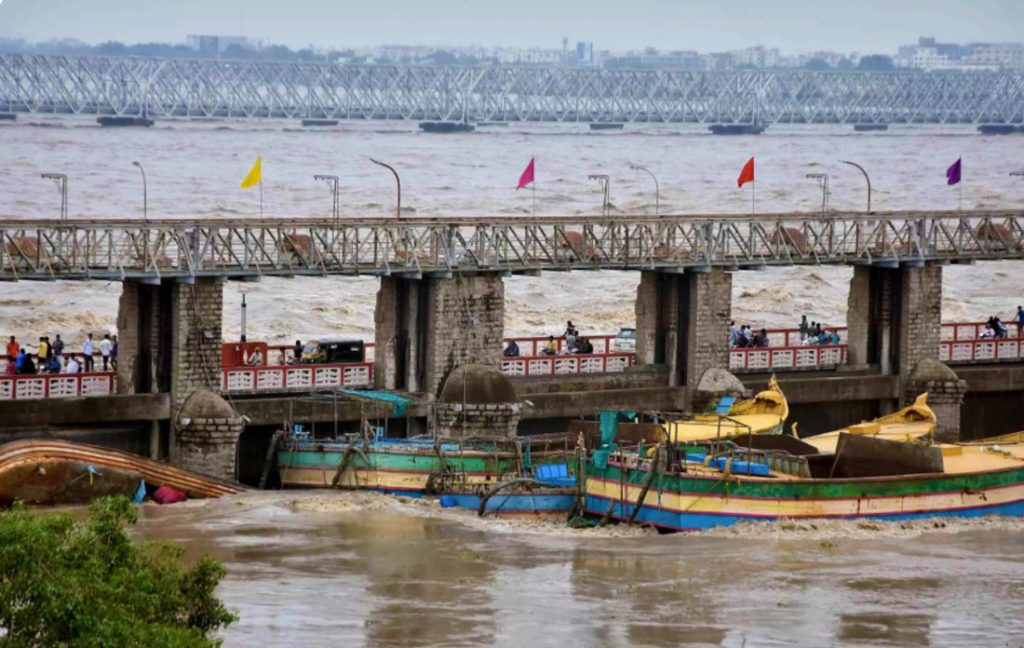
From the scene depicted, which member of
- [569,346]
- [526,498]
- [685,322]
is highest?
[685,322]

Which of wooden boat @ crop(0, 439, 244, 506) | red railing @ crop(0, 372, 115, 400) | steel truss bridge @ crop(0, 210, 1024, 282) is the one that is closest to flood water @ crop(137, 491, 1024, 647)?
wooden boat @ crop(0, 439, 244, 506)

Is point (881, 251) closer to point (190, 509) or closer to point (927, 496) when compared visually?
point (927, 496)

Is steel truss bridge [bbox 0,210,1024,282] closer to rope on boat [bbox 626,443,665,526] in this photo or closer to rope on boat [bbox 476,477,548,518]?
rope on boat [bbox 476,477,548,518]

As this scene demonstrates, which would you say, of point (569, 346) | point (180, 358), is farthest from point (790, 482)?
point (569, 346)

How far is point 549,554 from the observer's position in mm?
50656

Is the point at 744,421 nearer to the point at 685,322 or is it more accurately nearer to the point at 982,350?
the point at 685,322

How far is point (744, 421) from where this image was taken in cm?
6025

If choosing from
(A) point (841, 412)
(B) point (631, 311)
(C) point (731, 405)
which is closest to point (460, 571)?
(C) point (731, 405)

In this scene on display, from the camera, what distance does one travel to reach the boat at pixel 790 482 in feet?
174

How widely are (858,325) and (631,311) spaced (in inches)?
1322

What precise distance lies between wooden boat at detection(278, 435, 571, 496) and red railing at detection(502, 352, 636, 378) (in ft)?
17.0

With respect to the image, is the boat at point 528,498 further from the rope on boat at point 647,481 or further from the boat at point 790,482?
the rope on boat at point 647,481

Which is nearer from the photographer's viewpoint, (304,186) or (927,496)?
(927,496)

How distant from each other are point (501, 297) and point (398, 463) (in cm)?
638
